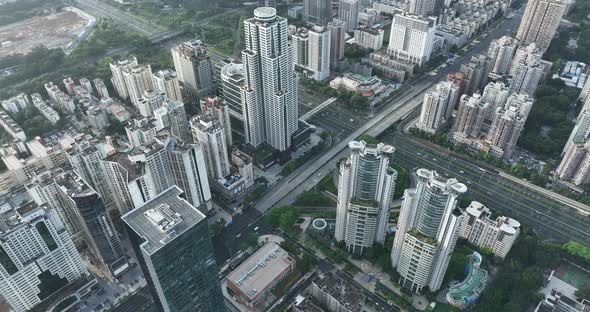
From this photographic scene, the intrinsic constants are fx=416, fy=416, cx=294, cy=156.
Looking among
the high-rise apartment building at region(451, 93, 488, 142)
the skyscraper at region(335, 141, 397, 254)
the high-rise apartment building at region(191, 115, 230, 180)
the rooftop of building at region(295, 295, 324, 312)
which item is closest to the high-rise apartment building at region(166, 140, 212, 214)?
the high-rise apartment building at region(191, 115, 230, 180)

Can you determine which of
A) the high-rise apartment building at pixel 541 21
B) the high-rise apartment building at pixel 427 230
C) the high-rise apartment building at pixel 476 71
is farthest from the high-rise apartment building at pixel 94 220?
the high-rise apartment building at pixel 541 21

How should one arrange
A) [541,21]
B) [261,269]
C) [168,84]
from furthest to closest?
[541,21] → [168,84] → [261,269]

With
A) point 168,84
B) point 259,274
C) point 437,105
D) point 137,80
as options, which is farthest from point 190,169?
point 437,105

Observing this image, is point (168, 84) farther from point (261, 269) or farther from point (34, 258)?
point (261, 269)

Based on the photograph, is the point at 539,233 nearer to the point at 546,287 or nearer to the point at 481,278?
the point at 546,287

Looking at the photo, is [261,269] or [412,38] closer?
[261,269]

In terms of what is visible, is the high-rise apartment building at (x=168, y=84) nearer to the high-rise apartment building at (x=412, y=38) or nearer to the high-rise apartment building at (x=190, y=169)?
the high-rise apartment building at (x=190, y=169)
